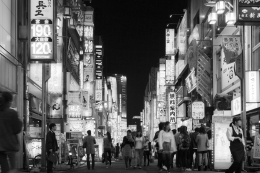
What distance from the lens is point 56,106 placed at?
136 feet

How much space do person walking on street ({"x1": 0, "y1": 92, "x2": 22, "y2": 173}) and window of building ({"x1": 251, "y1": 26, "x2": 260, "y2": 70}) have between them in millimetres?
18648

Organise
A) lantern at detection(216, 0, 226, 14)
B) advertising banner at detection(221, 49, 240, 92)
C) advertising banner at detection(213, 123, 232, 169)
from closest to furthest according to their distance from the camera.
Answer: advertising banner at detection(213, 123, 232, 169) → lantern at detection(216, 0, 226, 14) → advertising banner at detection(221, 49, 240, 92)

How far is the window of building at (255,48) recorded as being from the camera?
88.5 ft

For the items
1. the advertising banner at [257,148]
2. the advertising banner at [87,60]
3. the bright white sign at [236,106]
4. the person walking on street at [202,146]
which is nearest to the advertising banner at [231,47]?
the bright white sign at [236,106]

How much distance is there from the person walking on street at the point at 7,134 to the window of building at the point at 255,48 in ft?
61.2

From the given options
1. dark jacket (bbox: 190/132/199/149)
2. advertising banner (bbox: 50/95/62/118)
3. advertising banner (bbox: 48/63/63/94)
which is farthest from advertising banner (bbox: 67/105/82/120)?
dark jacket (bbox: 190/132/199/149)

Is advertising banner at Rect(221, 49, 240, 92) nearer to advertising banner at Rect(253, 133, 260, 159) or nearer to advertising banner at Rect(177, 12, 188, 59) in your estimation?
advertising banner at Rect(253, 133, 260, 159)

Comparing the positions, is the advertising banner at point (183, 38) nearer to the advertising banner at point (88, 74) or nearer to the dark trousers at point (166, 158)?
the advertising banner at point (88, 74)

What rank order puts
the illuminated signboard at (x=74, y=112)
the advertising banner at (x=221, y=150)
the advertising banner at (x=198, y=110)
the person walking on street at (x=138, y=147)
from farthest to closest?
the illuminated signboard at (x=74, y=112)
the advertising banner at (x=198, y=110)
the person walking on street at (x=138, y=147)
the advertising banner at (x=221, y=150)

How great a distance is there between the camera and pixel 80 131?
41.5 metres

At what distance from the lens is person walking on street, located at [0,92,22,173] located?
9.79m

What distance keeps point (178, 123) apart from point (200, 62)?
89.3 ft

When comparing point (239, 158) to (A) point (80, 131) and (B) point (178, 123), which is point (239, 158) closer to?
(A) point (80, 131)

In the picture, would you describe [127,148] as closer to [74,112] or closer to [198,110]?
[198,110]
